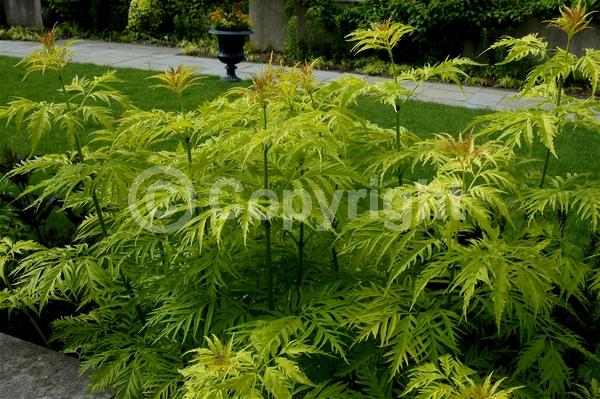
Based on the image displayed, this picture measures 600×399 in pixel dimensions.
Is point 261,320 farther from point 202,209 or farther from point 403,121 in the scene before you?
point 403,121

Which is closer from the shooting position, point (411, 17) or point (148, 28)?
point (411, 17)

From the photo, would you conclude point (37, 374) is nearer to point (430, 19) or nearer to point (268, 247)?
point (268, 247)

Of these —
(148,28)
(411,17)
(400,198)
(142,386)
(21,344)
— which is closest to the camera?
(400,198)

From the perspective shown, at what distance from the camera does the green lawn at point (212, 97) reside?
621 centimetres

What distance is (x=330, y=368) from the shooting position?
2.46 meters

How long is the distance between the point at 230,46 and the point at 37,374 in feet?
23.2

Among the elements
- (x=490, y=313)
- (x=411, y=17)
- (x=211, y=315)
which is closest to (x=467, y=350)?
(x=490, y=313)

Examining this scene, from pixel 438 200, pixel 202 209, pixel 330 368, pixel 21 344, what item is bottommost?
pixel 21 344

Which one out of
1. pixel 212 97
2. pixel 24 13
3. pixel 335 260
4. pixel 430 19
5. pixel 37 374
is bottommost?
pixel 37 374

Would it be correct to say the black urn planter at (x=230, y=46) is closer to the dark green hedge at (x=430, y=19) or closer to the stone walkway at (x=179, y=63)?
the stone walkway at (x=179, y=63)

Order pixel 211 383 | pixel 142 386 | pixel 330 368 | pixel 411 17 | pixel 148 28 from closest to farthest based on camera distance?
pixel 211 383
pixel 330 368
pixel 142 386
pixel 411 17
pixel 148 28

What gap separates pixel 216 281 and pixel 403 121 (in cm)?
548

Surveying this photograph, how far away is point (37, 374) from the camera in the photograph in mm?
3002

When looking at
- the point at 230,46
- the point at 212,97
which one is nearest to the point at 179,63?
the point at 230,46
